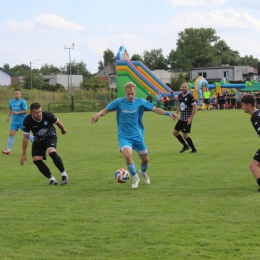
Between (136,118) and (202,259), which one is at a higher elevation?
(136,118)

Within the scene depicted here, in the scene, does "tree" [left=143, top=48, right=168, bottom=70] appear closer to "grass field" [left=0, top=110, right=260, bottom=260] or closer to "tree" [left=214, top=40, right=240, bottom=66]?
"tree" [left=214, top=40, right=240, bottom=66]

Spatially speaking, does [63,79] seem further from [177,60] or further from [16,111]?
[16,111]

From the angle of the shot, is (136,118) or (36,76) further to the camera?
(36,76)

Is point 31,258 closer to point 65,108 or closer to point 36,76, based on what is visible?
point 65,108

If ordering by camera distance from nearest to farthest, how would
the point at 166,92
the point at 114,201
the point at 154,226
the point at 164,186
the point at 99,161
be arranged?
the point at 154,226
the point at 114,201
the point at 164,186
the point at 99,161
the point at 166,92

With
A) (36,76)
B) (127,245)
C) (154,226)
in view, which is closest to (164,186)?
(154,226)

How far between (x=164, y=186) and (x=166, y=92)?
3969 cm

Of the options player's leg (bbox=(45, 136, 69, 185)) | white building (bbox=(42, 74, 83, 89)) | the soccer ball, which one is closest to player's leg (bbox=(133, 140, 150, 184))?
the soccer ball

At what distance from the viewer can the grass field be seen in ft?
18.4

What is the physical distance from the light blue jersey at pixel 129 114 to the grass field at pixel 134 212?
919 mm

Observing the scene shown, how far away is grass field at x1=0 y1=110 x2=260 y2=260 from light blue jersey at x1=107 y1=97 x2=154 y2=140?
0.92 m

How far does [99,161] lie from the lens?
13523 mm

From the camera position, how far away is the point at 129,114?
375 inches

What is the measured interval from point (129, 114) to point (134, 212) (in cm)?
258
